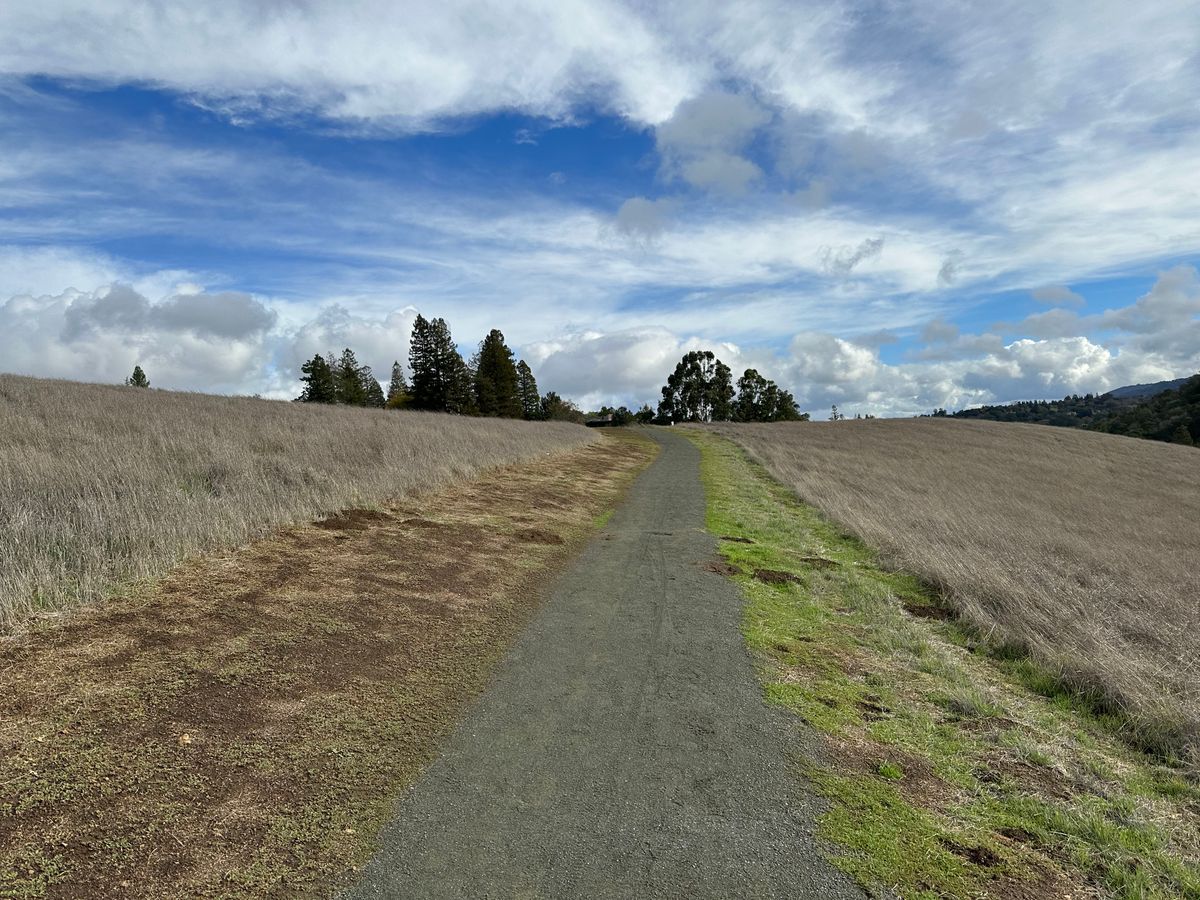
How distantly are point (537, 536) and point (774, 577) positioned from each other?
419 centimetres

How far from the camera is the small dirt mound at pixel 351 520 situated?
387 inches

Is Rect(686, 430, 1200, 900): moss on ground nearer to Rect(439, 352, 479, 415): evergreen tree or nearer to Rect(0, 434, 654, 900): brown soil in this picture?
Rect(0, 434, 654, 900): brown soil

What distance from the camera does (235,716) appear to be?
4.46 m

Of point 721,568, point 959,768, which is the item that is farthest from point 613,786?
point 721,568

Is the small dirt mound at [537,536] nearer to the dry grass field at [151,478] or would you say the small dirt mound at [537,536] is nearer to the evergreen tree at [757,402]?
the dry grass field at [151,478]

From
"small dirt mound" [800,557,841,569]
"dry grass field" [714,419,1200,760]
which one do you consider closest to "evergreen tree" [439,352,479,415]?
"dry grass field" [714,419,1200,760]

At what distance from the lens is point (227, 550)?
787 cm

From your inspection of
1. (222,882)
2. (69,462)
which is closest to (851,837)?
(222,882)

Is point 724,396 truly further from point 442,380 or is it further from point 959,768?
point 959,768

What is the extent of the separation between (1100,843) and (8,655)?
7.56 meters

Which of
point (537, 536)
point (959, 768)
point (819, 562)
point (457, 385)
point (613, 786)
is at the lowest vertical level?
point (959, 768)

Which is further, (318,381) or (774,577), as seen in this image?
(318,381)

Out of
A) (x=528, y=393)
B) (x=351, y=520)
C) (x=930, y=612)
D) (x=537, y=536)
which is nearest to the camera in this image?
(x=930, y=612)

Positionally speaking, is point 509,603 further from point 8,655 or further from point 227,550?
point 8,655
